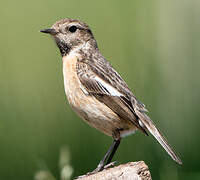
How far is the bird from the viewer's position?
18.3 feet

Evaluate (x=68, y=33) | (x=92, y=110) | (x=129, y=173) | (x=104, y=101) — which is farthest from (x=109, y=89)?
(x=129, y=173)

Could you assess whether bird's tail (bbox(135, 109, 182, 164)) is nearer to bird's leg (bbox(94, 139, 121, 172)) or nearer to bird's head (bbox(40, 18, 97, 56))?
bird's leg (bbox(94, 139, 121, 172))

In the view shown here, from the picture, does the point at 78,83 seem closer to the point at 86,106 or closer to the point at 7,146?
the point at 86,106

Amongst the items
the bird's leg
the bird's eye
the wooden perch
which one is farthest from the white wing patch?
the wooden perch

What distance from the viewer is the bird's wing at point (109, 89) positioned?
5602 millimetres

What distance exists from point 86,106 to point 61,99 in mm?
954

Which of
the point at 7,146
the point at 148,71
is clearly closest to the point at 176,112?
the point at 148,71

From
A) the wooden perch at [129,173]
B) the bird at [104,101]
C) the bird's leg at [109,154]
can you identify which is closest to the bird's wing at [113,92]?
the bird at [104,101]

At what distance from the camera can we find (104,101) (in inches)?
224

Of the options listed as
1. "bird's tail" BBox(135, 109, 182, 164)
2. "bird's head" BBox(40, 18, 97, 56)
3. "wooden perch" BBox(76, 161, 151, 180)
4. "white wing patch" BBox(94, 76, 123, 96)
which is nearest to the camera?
"wooden perch" BBox(76, 161, 151, 180)

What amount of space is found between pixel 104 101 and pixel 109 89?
13cm

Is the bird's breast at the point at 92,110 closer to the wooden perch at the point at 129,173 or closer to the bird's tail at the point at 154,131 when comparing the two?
the bird's tail at the point at 154,131

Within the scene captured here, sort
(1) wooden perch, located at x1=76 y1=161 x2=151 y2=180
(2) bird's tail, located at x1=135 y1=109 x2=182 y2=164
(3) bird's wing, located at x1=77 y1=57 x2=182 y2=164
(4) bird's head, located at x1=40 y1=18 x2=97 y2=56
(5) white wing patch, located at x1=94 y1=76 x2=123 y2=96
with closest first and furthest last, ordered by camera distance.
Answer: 1. (1) wooden perch, located at x1=76 y1=161 x2=151 y2=180
2. (2) bird's tail, located at x1=135 y1=109 x2=182 y2=164
3. (3) bird's wing, located at x1=77 y1=57 x2=182 y2=164
4. (5) white wing patch, located at x1=94 y1=76 x2=123 y2=96
5. (4) bird's head, located at x1=40 y1=18 x2=97 y2=56

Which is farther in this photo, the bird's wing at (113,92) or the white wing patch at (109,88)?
the white wing patch at (109,88)
